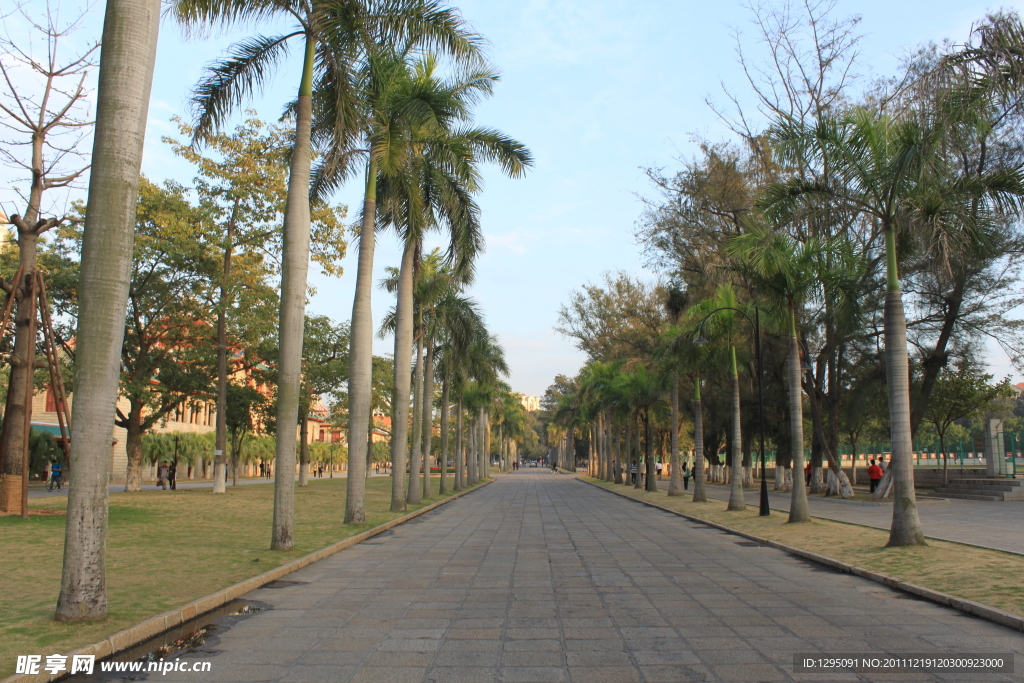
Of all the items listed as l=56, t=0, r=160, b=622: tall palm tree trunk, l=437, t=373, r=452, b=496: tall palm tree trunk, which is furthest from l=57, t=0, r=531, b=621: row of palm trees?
l=437, t=373, r=452, b=496: tall palm tree trunk

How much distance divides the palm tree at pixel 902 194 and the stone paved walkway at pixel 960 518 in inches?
80.7

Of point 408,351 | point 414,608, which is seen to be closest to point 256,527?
point 408,351

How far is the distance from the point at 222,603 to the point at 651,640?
16.1ft

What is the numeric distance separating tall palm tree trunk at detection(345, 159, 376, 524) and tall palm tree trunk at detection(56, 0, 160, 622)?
10.3 m

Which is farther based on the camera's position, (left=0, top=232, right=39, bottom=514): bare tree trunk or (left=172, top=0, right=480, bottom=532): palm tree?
(left=0, top=232, right=39, bottom=514): bare tree trunk

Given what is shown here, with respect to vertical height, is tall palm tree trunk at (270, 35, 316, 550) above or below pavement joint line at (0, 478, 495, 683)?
above

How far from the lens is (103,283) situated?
7.23 metres

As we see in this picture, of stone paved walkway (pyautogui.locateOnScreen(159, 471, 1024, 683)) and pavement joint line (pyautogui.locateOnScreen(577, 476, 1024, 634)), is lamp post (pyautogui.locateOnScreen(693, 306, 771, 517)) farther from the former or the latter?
stone paved walkway (pyautogui.locateOnScreen(159, 471, 1024, 683))

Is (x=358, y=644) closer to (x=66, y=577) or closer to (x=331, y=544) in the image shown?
(x=66, y=577)

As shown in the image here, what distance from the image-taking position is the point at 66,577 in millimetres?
6863

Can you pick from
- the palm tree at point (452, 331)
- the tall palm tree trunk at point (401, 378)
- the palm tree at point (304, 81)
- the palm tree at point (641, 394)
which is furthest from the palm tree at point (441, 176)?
the palm tree at point (641, 394)

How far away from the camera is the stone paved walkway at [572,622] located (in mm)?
5695

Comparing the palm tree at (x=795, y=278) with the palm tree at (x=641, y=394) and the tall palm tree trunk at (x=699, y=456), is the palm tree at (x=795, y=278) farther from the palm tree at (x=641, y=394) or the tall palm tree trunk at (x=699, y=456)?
the palm tree at (x=641, y=394)

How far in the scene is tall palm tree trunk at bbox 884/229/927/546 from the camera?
12.5m
